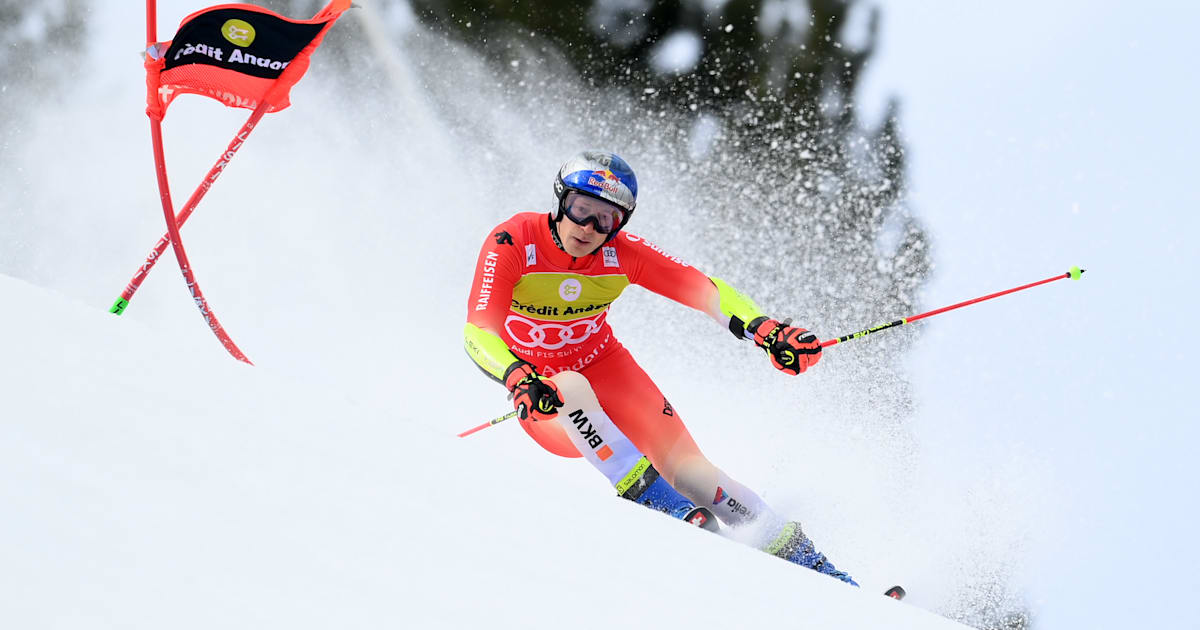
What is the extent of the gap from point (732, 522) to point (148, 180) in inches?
338

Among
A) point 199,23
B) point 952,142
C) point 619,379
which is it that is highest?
point 952,142

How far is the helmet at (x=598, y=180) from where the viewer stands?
3021mm

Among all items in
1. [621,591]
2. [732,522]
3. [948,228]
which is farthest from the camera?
[948,228]

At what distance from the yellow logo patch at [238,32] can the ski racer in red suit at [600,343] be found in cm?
147

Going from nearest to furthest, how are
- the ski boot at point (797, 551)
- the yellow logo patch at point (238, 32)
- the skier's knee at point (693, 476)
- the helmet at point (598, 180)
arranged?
the ski boot at point (797, 551) → the skier's knee at point (693, 476) → the helmet at point (598, 180) → the yellow logo patch at point (238, 32)

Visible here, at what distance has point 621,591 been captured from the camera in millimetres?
978

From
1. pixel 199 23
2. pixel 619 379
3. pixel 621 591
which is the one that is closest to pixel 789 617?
pixel 621 591

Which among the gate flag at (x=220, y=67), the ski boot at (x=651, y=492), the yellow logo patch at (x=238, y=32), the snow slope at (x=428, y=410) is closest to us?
the snow slope at (x=428, y=410)

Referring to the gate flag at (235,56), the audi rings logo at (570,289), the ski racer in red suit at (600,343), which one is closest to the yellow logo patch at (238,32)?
the gate flag at (235,56)

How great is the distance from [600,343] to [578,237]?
1.65 feet

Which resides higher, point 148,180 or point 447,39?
point 447,39

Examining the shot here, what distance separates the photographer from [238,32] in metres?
3.77

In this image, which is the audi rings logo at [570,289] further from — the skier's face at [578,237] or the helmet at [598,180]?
the helmet at [598,180]

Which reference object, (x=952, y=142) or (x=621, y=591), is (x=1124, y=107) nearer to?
(x=952, y=142)
